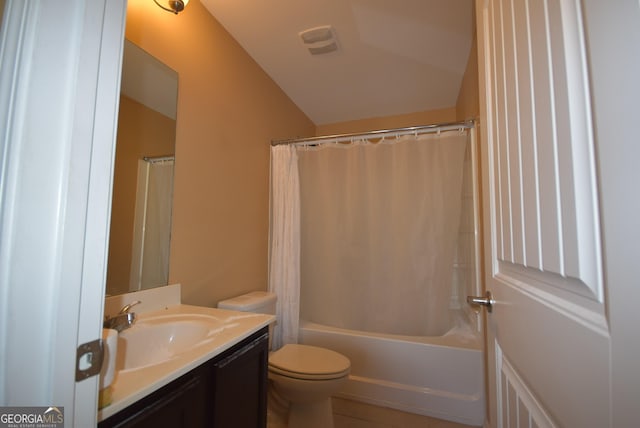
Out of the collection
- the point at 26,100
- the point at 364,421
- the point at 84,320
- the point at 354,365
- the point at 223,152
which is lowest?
the point at 364,421

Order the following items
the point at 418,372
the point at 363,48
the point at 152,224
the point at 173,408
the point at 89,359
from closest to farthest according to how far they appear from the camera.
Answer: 1. the point at 89,359
2. the point at 173,408
3. the point at 152,224
4. the point at 418,372
5. the point at 363,48

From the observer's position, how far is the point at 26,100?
0.36 meters

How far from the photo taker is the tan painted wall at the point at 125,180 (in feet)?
3.43

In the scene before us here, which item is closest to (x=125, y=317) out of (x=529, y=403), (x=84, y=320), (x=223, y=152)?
(x=84, y=320)

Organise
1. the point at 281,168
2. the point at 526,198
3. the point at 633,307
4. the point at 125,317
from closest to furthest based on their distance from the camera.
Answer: the point at 633,307
the point at 526,198
the point at 125,317
the point at 281,168

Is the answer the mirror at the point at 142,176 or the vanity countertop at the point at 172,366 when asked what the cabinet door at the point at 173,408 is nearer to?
the vanity countertop at the point at 172,366

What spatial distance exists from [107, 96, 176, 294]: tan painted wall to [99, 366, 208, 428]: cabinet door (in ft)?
1.91

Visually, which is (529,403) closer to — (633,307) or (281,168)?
(633,307)

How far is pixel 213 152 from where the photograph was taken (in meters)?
1.54

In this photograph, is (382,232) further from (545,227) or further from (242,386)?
(545,227)

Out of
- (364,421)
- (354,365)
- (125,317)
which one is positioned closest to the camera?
(125,317)

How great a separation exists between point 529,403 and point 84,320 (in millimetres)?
805

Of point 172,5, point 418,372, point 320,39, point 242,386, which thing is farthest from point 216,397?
point 320,39

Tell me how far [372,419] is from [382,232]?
4.07ft
